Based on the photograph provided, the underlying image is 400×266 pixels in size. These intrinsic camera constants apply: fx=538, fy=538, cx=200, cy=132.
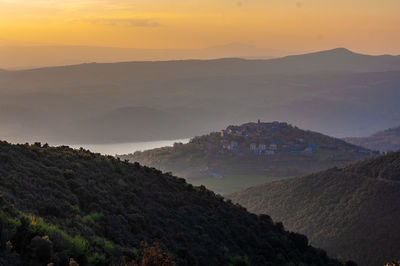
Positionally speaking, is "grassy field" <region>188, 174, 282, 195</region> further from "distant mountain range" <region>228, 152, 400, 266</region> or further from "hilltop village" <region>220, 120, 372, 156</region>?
"distant mountain range" <region>228, 152, 400, 266</region>

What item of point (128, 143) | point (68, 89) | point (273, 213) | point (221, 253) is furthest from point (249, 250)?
point (68, 89)

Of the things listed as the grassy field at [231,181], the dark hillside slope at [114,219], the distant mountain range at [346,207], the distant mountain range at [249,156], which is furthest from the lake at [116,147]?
the dark hillside slope at [114,219]

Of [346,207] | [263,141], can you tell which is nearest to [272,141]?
[263,141]

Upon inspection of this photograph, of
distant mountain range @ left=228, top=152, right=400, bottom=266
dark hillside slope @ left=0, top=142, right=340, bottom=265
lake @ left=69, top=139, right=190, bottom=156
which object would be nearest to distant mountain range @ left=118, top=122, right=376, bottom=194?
lake @ left=69, top=139, right=190, bottom=156

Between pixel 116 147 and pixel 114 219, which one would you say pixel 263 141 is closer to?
pixel 116 147

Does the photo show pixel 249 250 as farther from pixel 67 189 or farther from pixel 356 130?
pixel 356 130

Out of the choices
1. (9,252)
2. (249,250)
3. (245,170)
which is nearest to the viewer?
(9,252)
